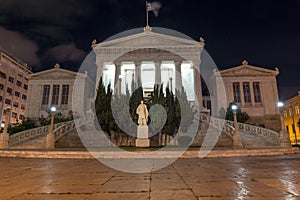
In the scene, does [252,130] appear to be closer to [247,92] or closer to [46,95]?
[247,92]

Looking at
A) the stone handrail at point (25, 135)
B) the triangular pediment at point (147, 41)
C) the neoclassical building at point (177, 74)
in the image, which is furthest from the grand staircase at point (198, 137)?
the triangular pediment at point (147, 41)

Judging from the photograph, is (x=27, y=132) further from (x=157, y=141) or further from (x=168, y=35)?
(x=168, y=35)

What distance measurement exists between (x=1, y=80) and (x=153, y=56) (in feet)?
119

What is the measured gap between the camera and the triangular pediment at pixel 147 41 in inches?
1423

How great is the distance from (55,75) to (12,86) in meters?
20.7

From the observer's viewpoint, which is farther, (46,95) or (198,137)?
(46,95)

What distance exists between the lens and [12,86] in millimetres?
51844

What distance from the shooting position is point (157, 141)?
1806 centimetres

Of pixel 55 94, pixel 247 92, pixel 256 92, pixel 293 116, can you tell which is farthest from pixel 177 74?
pixel 293 116

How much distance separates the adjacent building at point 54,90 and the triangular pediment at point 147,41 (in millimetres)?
8037

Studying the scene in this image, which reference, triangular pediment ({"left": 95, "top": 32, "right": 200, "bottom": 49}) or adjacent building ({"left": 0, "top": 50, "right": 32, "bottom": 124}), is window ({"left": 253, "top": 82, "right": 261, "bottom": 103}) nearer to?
triangular pediment ({"left": 95, "top": 32, "right": 200, "bottom": 49})

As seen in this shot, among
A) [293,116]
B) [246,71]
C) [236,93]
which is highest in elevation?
[246,71]

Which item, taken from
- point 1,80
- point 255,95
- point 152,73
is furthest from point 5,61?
point 255,95

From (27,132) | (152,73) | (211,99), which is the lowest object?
(27,132)
